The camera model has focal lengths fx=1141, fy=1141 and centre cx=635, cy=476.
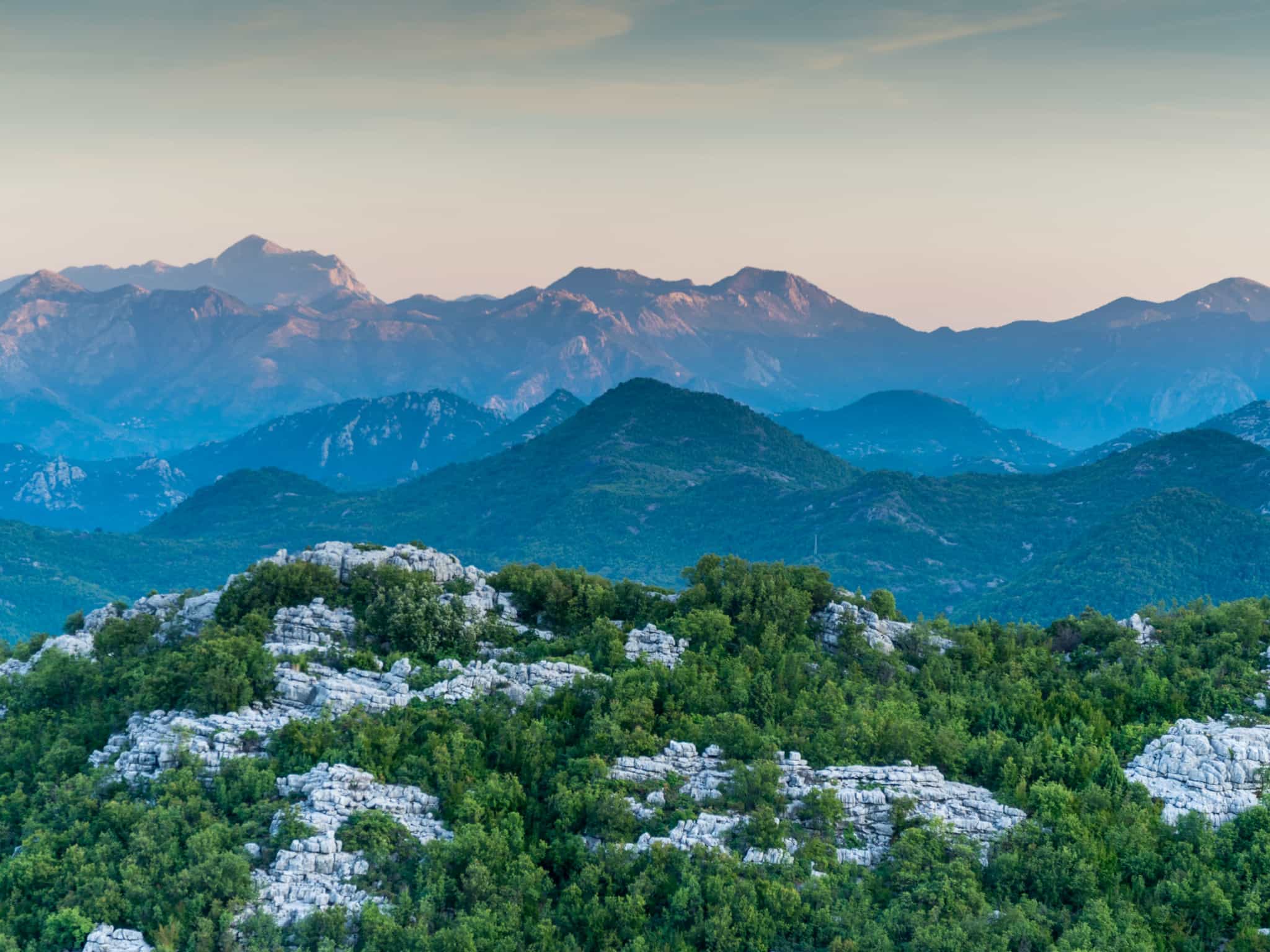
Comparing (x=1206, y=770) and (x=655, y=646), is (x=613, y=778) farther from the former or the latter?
(x=1206, y=770)

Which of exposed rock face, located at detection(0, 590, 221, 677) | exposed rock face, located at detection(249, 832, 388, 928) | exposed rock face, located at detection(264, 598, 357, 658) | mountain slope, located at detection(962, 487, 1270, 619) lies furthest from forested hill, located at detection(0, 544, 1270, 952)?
mountain slope, located at detection(962, 487, 1270, 619)

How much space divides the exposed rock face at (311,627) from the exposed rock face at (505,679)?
554 cm

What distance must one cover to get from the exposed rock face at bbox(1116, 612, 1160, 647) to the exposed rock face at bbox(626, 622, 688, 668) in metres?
23.5

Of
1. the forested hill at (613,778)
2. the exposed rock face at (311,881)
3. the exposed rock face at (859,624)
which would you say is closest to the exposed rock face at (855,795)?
the forested hill at (613,778)

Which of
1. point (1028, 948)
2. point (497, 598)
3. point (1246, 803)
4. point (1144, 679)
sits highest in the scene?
point (497, 598)

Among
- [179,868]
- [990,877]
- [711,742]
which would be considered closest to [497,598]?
[711,742]

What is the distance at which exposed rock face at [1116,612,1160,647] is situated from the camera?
5828 cm

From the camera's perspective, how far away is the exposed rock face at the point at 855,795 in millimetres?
40781

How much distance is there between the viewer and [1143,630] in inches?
2350

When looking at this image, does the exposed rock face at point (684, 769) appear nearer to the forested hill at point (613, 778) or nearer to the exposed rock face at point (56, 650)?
the forested hill at point (613, 778)

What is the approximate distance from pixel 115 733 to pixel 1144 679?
4518cm

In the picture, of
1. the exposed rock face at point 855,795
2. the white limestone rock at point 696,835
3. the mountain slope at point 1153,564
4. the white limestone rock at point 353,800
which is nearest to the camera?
the white limestone rock at point 696,835

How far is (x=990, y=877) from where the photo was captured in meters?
38.9

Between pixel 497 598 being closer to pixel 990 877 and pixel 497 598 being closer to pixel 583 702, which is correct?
pixel 583 702
